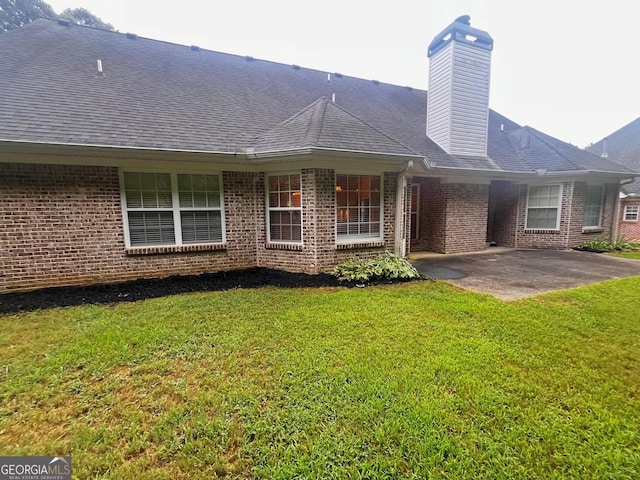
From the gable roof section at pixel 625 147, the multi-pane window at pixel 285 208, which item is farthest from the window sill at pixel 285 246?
the gable roof section at pixel 625 147

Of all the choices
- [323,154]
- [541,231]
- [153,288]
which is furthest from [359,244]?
[541,231]

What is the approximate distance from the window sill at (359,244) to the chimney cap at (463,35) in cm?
738

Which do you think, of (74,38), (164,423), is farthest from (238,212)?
(74,38)

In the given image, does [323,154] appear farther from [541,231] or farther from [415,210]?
[541,231]

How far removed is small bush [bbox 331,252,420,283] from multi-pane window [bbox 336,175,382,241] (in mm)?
721

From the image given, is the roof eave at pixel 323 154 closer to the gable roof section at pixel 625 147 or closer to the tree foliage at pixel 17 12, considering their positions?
the tree foliage at pixel 17 12

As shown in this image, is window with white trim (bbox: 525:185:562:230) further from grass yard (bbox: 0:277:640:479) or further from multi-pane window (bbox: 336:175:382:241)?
multi-pane window (bbox: 336:175:382:241)

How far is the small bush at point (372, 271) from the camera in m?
6.32

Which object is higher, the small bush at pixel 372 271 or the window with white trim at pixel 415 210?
the window with white trim at pixel 415 210

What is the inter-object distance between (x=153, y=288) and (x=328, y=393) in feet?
15.6

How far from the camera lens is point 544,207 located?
10430mm

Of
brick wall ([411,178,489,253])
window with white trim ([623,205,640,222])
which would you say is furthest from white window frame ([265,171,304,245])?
window with white trim ([623,205,640,222])

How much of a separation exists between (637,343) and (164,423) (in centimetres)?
523

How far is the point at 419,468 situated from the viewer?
184cm
